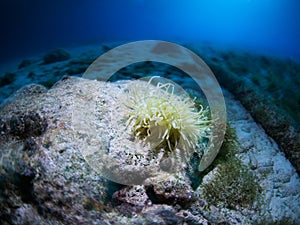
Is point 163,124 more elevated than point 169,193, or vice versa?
point 163,124

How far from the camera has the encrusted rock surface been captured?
2348mm

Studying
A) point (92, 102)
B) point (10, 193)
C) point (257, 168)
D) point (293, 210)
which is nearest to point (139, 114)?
point (92, 102)

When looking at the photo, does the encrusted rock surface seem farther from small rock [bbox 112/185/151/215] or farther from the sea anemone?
the sea anemone

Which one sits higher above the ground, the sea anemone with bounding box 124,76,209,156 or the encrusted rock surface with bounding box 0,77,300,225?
the sea anemone with bounding box 124,76,209,156

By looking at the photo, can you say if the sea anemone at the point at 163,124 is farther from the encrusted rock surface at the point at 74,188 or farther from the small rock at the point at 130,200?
the small rock at the point at 130,200

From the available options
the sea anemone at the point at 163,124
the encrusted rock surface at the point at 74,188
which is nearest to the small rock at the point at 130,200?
the encrusted rock surface at the point at 74,188

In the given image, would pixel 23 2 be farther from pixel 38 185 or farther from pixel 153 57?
pixel 38 185

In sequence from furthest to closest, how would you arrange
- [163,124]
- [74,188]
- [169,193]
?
[163,124] → [169,193] → [74,188]

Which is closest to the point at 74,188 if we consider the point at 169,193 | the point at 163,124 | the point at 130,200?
the point at 130,200

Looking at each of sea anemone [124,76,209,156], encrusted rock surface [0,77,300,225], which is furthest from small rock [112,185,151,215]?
sea anemone [124,76,209,156]

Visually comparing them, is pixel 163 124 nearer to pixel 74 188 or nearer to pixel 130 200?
pixel 130 200

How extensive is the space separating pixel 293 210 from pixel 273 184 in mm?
421

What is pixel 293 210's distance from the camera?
3.49 meters

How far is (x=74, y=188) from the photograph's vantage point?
2.42m
